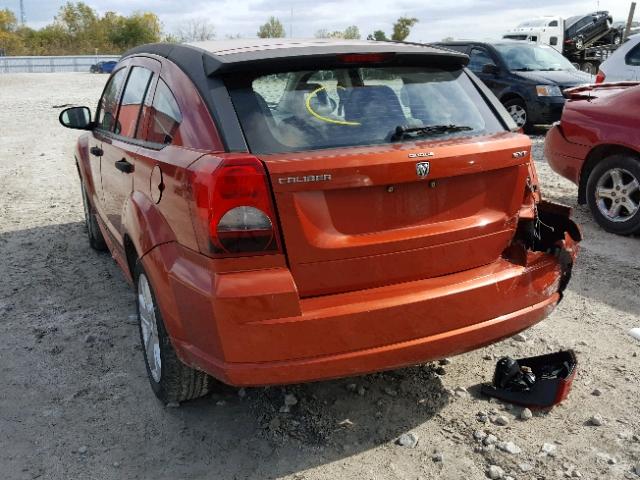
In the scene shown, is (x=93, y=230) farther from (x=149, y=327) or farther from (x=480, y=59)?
(x=480, y=59)

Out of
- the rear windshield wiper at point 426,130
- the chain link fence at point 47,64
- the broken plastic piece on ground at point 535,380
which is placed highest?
the rear windshield wiper at point 426,130

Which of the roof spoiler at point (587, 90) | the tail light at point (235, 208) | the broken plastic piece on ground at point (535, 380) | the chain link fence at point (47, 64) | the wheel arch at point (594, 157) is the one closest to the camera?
the tail light at point (235, 208)

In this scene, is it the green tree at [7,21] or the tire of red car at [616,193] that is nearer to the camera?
the tire of red car at [616,193]

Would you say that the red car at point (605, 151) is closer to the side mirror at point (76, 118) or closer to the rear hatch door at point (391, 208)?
the rear hatch door at point (391, 208)

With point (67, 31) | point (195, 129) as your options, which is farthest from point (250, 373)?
point (67, 31)

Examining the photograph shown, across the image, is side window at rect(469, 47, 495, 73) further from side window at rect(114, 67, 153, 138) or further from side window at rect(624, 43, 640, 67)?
side window at rect(114, 67, 153, 138)

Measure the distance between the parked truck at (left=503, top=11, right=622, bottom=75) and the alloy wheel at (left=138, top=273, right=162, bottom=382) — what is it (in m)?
27.4

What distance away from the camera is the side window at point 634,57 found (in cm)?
974

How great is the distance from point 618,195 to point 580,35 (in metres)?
25.2

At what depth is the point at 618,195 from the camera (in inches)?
231

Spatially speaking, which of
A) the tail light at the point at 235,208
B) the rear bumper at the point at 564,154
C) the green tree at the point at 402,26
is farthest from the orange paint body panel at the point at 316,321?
the green tree at the point at 402,26

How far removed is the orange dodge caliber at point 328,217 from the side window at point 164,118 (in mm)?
13

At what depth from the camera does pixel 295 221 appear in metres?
2.53

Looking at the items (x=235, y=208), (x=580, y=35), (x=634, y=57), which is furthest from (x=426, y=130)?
(x=580, y=35)
